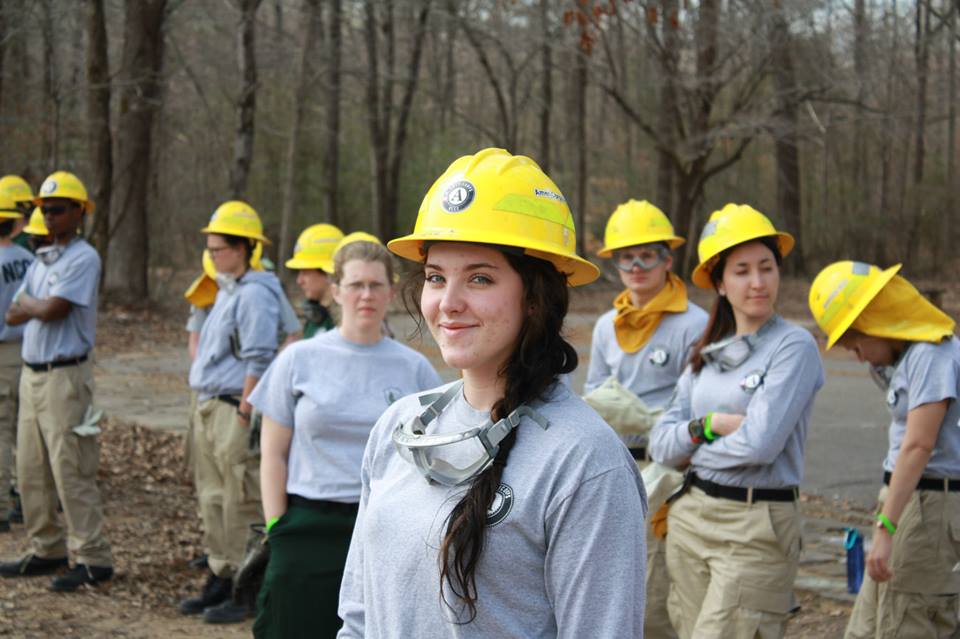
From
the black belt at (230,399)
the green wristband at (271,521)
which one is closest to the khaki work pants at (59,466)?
the black belt at (230,399)

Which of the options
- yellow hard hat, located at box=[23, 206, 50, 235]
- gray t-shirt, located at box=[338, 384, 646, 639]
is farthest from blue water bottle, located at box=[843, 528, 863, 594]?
yellow hard hat, located at box=[23, 206, 50, 235]

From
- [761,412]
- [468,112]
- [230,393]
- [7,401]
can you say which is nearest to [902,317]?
[761,412]

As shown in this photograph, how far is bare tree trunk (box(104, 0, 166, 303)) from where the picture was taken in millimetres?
17703

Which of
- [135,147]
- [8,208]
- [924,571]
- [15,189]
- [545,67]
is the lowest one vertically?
[924,571]

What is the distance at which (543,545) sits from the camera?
2.15 m

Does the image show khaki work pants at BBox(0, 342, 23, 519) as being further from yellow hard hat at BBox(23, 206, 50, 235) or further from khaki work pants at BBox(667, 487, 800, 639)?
khaki work pants at BBox(667, 487, 800, 639)

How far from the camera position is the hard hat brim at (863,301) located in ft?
14.8

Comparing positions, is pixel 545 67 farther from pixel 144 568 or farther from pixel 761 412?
pixel 761 412

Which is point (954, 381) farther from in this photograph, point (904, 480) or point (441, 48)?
point (441, 48)

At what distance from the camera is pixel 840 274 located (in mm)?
4645

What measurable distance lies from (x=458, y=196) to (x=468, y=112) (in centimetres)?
3821

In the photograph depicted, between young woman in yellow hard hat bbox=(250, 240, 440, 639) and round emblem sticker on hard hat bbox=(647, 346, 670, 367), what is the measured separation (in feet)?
4.83

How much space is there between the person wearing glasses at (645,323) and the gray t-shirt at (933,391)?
1.26 meters

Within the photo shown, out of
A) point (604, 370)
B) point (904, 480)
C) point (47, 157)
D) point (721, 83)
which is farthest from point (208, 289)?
point (721, 83)
